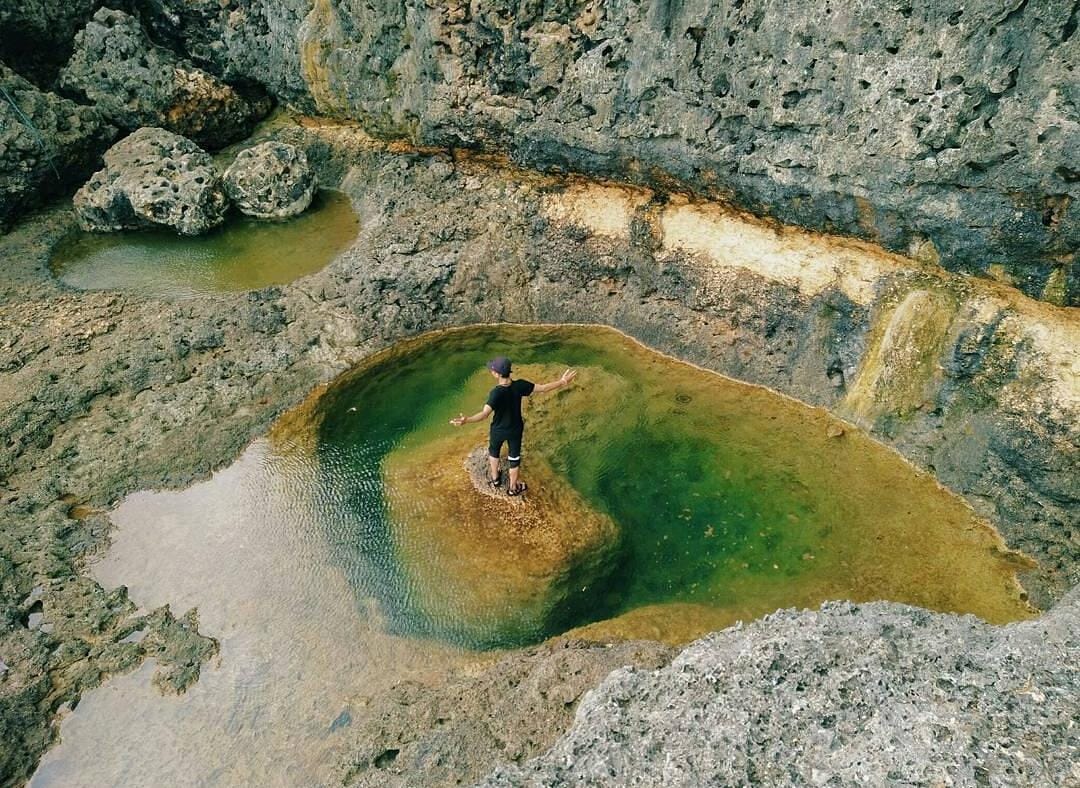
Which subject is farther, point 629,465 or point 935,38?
point 629,465

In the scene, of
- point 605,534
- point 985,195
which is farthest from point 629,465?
point 985,195

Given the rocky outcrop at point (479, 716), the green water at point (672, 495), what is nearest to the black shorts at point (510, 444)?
the green water at point (672, 495)

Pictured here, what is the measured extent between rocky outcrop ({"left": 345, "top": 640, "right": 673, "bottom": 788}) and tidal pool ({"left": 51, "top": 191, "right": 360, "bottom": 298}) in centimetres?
746

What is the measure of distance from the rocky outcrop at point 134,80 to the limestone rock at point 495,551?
32.7 ft

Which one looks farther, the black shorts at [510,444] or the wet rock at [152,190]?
the wet rock at [152,190]

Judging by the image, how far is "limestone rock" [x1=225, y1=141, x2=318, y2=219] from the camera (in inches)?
512

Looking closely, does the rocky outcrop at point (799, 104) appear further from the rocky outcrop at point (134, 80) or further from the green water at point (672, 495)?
the rocky outcrop at point (134, 80)

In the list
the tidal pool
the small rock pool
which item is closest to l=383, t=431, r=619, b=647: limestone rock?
the small rock pool

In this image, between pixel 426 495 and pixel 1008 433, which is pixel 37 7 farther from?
pixel 1008 433

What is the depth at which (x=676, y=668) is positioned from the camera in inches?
194

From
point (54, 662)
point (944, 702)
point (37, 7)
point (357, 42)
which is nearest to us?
point (944, 702)

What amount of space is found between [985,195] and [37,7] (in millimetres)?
15711

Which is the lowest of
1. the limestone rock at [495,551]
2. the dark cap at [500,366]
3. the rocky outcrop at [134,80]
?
the limestone rock at [495,551]

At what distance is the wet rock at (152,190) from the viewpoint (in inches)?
494
